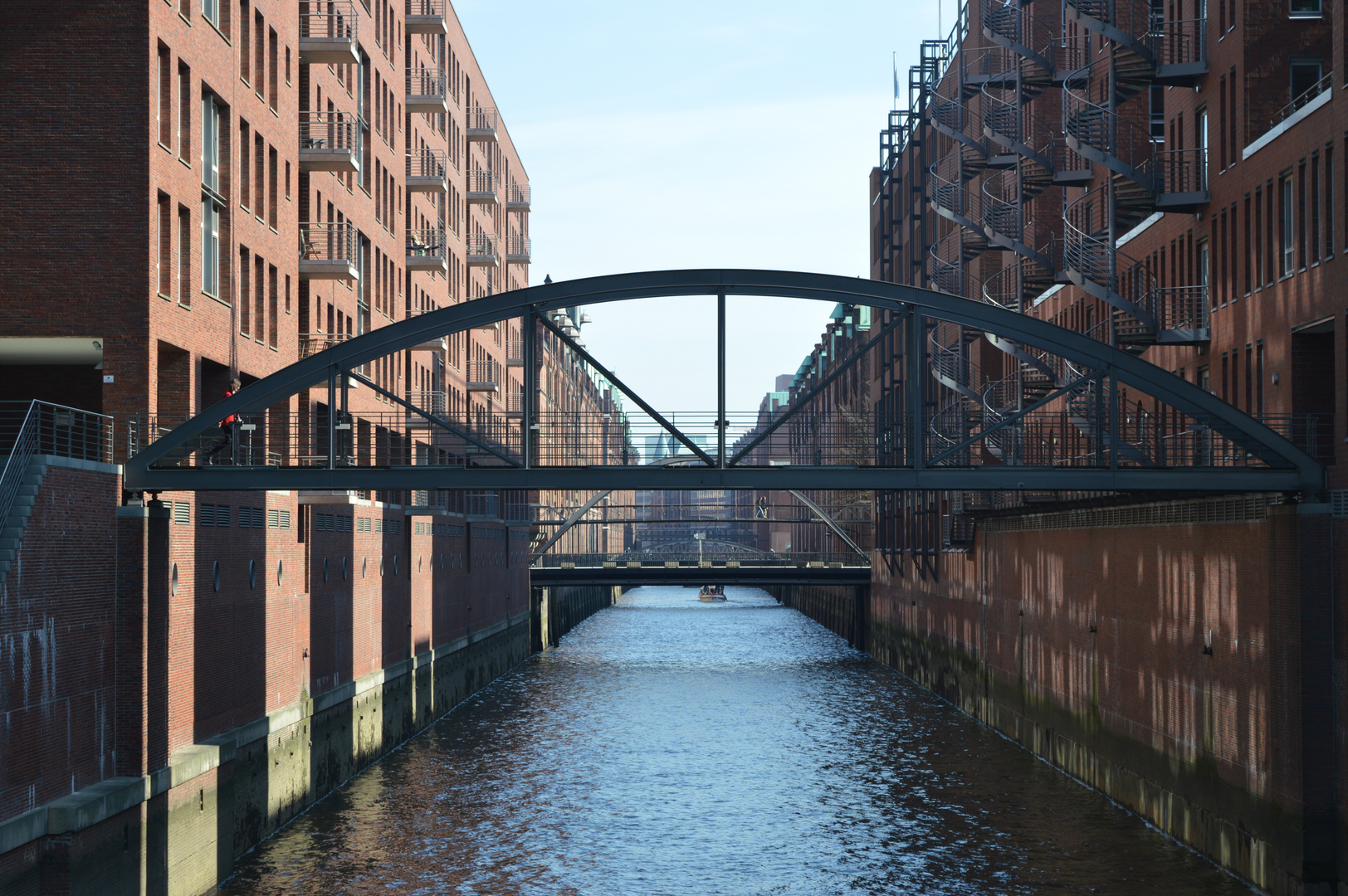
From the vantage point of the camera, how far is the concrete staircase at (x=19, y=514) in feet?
58.4

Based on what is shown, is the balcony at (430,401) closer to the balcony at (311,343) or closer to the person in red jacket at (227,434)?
the balcony at (311,343)

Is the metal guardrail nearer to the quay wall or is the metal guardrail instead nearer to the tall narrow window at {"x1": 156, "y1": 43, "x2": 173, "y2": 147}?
the quay wall

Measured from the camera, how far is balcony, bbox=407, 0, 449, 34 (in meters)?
51.8

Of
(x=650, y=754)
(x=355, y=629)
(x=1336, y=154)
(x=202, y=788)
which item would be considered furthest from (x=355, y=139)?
(x=1336, y=154)

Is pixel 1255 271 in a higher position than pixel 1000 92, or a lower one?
lower

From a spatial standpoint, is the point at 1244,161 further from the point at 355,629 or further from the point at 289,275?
the point at 355,629

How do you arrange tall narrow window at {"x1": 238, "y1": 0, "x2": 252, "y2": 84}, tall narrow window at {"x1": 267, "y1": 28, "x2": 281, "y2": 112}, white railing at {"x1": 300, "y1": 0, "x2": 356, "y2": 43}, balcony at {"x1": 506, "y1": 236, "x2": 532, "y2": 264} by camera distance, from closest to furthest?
1. tall narrow window at {"x1": 238, "y1": 0, "x2": 252, "y2": 84}
2. tall narrow window at {"x1": 267, "y1": 28, "x2": 281, "y2": 112}
3. white railing at {"x1": 300, "y1": 0, "x2": 356, "y2": 43}
4. balcony at {"x1": 506, "y1": 236, "x2": 532, "y2": 264}

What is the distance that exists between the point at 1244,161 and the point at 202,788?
2112 centimetres

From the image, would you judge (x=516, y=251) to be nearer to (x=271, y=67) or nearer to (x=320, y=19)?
(x=320, y=19)

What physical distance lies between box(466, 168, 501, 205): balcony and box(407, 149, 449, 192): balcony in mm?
10598

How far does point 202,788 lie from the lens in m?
24.0

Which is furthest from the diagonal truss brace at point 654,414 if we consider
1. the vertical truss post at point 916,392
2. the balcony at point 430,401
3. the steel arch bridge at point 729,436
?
the balcony at point 430,401

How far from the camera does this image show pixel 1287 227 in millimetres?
25328

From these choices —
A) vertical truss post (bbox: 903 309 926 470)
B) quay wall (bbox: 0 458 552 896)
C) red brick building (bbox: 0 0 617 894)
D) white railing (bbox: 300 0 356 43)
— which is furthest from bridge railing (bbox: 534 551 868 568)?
vertical truss post (bbox: 903 309 926 470)
